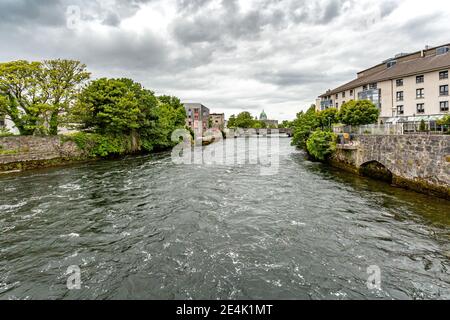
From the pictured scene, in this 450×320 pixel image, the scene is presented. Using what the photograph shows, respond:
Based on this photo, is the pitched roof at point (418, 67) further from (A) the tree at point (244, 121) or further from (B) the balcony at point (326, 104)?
(A) the tree at point (244, 121)

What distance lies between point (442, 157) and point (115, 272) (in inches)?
597

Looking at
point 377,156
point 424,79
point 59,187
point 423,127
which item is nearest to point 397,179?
point 377,156

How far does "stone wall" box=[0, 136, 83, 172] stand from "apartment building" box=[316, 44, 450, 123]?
3808cm

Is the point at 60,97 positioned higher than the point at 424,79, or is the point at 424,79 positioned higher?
the point at 424,79

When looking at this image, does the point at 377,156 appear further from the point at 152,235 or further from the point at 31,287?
the point at 31,287

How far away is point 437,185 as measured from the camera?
12.1 metres

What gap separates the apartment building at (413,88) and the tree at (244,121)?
364 ft

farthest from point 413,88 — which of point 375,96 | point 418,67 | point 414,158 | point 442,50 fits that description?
point 414,158

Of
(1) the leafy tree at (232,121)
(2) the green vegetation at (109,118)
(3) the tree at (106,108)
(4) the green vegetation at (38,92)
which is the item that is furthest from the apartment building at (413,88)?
(1) the leafy tree at (232,121)

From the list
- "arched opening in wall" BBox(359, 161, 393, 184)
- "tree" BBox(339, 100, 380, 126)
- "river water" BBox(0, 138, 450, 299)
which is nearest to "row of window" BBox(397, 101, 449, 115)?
"tree" BBox(339, 100, 380, 126)

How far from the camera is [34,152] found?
77.0ft

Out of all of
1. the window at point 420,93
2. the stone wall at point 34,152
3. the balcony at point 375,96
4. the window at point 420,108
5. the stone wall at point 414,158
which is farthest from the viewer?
the balcony at point 375,96

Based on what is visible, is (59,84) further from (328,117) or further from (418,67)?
(418,67)

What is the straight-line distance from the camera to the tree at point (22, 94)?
2273cm
